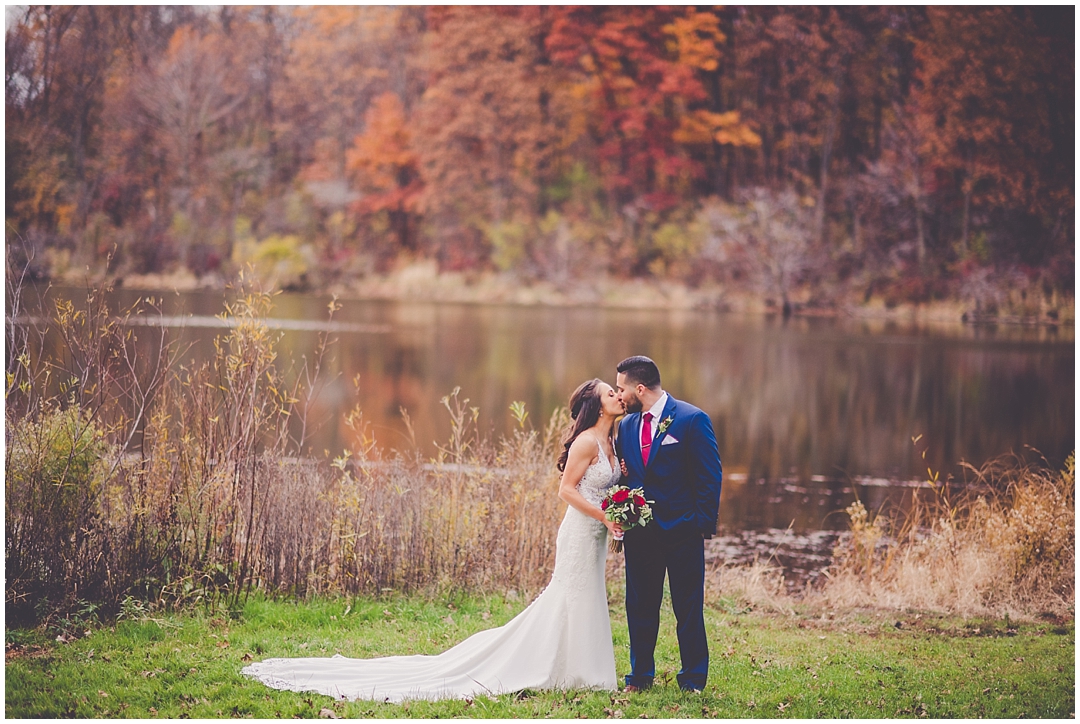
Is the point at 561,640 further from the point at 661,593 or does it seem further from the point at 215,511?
the point at 215,511

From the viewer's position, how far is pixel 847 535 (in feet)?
39.9

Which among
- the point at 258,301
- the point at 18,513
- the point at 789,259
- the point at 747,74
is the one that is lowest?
the point at 18,513

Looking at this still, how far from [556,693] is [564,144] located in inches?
1848

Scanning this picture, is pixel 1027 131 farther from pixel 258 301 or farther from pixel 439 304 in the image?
pixel 258 301

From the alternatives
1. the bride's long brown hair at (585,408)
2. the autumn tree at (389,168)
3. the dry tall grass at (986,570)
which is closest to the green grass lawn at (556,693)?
the dry tall grass at (986,570)

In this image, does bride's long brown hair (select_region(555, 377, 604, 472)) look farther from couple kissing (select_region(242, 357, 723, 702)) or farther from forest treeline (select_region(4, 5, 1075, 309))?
forest treeline (select_region(4, 5, 1075, 309))

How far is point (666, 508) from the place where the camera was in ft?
18.3

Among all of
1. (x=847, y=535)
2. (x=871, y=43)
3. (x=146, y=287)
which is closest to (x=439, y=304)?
(x=146, y=287)

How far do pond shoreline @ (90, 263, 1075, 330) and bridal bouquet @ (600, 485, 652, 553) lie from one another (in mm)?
37112

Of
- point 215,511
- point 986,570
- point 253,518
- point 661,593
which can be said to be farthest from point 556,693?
point 986,570

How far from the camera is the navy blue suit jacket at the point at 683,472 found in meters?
5.46

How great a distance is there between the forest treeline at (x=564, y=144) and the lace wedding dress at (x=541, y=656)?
127 ft

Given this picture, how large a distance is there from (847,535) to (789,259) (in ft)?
106

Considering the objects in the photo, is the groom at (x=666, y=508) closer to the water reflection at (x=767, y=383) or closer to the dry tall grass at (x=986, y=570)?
→ the dry tall grass at (x=986, y=570)
